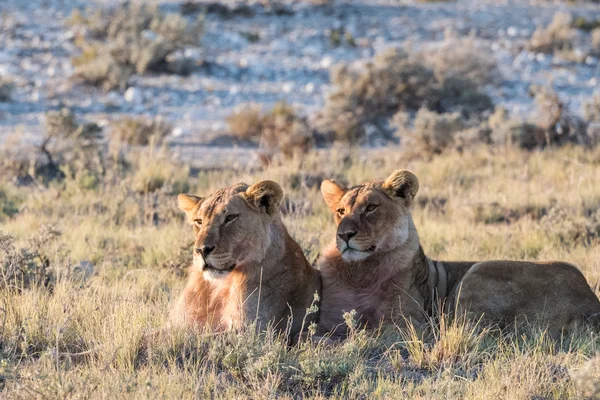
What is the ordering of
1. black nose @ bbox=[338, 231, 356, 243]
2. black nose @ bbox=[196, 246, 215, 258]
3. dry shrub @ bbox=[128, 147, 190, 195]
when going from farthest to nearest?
dry shrub @ bbox=[128, 147, 190, 195]
black nose @ bbox=[338, 231, 356, 243]
black nose @ bbox=[196, 246, 215, 258]

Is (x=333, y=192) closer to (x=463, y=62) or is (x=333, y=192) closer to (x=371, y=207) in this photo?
(x=371, y=207)

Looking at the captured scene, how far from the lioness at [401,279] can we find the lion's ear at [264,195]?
64 centimetres

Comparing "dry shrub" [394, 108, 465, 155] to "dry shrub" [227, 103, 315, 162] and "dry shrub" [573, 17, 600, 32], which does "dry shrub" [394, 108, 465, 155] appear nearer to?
"dry shrub" [227, 103, 315, 162]

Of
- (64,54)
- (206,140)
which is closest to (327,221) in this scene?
(206,140)

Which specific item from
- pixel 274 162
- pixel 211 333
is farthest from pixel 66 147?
pixel 211 333

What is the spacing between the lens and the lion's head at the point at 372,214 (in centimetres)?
634

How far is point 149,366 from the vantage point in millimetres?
5469

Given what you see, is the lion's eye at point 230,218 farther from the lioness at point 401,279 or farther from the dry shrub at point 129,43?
the dry shrub at point 129,43

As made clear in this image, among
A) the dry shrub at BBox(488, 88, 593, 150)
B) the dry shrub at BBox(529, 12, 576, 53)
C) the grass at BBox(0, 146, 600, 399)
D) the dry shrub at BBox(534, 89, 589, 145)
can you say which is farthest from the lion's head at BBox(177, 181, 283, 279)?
the dry shrub at BBox(529, 12, 576, 53)

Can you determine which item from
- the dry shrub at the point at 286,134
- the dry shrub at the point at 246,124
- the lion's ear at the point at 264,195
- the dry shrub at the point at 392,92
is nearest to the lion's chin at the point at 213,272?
the lion's ear at the point at 264,195

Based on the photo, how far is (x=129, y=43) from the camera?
21531mm

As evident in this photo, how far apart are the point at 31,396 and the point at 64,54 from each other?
1799 centimetres

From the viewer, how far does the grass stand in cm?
525

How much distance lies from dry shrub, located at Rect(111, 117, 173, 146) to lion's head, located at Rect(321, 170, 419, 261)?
8756 millimetres
